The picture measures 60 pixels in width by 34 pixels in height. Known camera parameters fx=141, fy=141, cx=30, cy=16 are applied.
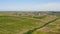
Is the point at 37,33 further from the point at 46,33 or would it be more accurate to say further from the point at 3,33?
the point at 3,33

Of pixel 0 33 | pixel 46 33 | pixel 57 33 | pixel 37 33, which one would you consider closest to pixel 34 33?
pixel 37 33

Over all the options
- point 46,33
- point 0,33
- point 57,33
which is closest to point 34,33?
point 46,33

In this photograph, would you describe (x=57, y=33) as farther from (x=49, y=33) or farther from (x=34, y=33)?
(x=34, y=33)

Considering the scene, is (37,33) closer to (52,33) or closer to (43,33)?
(43,33)

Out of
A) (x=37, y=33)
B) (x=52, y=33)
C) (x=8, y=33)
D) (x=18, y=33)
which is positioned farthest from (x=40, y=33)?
(x=8, y=33)

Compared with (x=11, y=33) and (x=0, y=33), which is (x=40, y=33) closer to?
(x=11, y=33)

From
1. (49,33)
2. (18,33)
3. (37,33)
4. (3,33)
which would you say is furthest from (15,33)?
(49,33)
